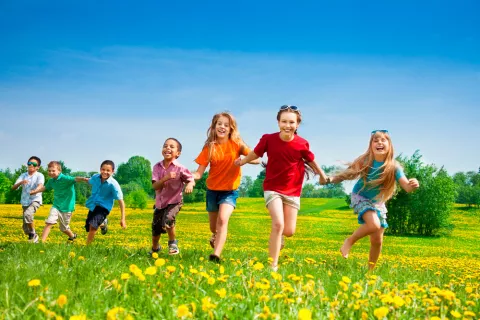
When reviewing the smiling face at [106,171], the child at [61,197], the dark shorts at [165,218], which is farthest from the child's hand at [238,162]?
the child at [61,197]

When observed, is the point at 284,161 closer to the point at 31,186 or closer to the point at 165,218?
the point at 165,218

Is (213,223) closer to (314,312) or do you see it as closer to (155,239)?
(155,239)

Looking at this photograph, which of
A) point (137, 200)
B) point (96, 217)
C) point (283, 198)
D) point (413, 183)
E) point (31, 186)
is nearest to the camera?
point (413, 183)

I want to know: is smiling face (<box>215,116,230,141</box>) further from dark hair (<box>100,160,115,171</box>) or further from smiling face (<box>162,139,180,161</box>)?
dark hair (<box>100,160,115,171</box>)

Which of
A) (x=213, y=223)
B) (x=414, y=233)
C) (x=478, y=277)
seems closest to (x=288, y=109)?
(x=213, y=223)

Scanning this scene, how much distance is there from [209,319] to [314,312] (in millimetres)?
896

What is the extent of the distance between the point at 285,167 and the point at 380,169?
1446 mm

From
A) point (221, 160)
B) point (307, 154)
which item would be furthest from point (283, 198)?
point (221, 160)

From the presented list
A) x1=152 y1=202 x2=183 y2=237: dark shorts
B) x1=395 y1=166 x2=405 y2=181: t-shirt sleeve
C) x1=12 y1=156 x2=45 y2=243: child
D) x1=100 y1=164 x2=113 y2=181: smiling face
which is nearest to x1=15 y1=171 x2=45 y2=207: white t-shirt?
x1=12 y1=156 x2=45 y2=243: child

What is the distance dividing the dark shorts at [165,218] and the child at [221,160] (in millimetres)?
633

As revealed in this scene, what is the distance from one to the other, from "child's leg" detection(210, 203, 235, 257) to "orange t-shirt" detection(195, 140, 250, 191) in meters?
0.36

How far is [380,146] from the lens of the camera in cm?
750

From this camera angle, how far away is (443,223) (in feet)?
106

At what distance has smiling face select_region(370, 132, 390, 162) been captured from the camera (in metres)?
7.48
